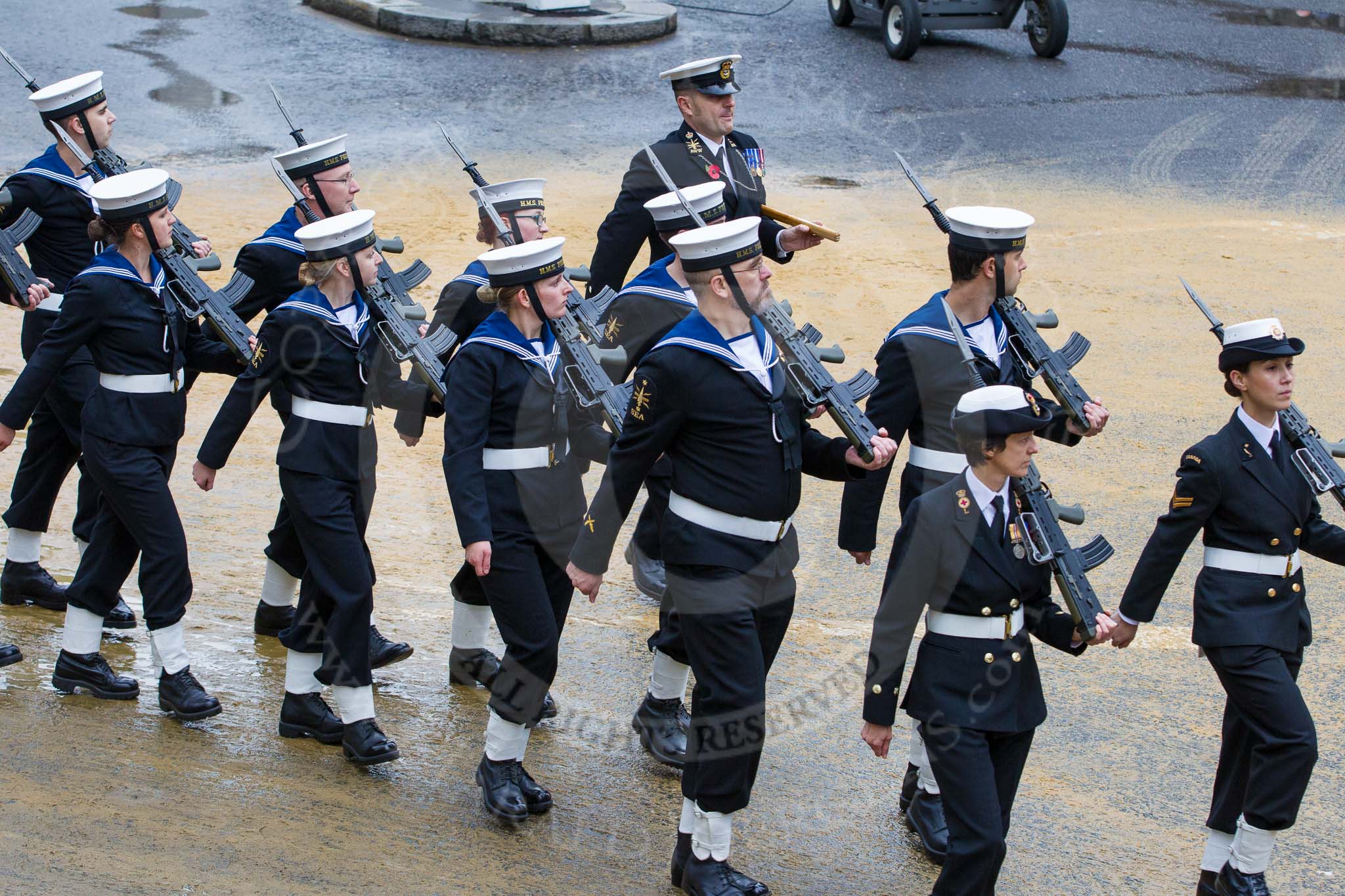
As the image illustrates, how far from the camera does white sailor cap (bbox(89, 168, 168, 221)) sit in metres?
5.03

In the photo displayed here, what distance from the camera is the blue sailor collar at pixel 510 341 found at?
4711mm

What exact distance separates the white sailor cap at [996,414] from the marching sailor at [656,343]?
1.13 metres

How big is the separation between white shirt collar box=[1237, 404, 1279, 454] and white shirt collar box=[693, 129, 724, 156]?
2706 millimetres

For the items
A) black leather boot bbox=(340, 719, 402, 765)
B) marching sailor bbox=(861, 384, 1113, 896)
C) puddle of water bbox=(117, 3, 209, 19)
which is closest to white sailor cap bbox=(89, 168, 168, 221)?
black leather boot bbox=(340, 719, 402, 765)

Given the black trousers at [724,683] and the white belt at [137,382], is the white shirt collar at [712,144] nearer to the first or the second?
the white belt at [137,382]

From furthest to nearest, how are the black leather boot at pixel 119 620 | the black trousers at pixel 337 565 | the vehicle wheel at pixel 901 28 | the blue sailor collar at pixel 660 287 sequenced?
1. the vehicle wheel at pixel 901 28
2. the black leather boot at pixel 119 620
3. the blue sailor collar at pixel 660 287
4. the black trousers at pixel 337 565

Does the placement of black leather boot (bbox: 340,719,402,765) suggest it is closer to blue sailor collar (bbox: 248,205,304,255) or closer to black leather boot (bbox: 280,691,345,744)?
black leather boot (bbox: 280,691,345,744)

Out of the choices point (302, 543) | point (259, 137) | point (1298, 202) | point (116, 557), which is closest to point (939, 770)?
point (302, 543)

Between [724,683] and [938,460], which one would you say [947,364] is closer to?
[938,460]

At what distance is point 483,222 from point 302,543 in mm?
1320

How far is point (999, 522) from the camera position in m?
4.02

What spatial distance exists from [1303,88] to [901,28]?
3.77m

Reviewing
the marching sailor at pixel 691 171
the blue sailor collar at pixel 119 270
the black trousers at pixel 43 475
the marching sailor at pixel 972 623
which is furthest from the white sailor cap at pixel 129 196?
the marching sailor at pixel 972 623

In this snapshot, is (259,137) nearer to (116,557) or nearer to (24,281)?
(24,281)
